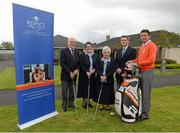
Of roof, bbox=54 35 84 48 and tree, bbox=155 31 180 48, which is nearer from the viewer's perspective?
tree, bbox=155 31 180 48

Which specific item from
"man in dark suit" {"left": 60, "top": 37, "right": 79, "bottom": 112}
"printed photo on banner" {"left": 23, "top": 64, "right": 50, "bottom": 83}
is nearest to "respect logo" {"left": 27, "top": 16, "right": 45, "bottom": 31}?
"printed photo on banner" {"left": 23, "top": 64, "right": 50, "bottom": 83}

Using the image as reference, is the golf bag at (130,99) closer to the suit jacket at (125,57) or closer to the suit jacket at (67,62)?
the suit jacket at (125,57)

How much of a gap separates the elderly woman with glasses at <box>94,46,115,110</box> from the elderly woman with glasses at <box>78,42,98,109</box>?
7.2 inches

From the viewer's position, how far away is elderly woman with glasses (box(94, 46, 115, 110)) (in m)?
5.73

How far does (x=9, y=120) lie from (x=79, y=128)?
1707 millimetres

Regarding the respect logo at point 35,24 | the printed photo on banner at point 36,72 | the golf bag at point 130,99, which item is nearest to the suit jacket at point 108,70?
the golf bag at point 130,99

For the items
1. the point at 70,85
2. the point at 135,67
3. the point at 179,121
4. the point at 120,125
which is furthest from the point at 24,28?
the point at 179,121

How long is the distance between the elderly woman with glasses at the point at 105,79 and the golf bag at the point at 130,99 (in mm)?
725

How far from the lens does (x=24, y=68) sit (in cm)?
458

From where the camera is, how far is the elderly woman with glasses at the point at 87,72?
5910 mm

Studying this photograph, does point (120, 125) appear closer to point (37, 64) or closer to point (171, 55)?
point (37, 64)

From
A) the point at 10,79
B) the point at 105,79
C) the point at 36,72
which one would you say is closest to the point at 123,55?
A: the point at 105,79

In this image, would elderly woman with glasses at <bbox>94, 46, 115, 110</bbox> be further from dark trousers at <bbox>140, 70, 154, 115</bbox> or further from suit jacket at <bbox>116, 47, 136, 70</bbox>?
dark trousers at <bbox>140, 70, 154, 115</bbox>

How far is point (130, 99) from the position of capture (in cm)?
496
